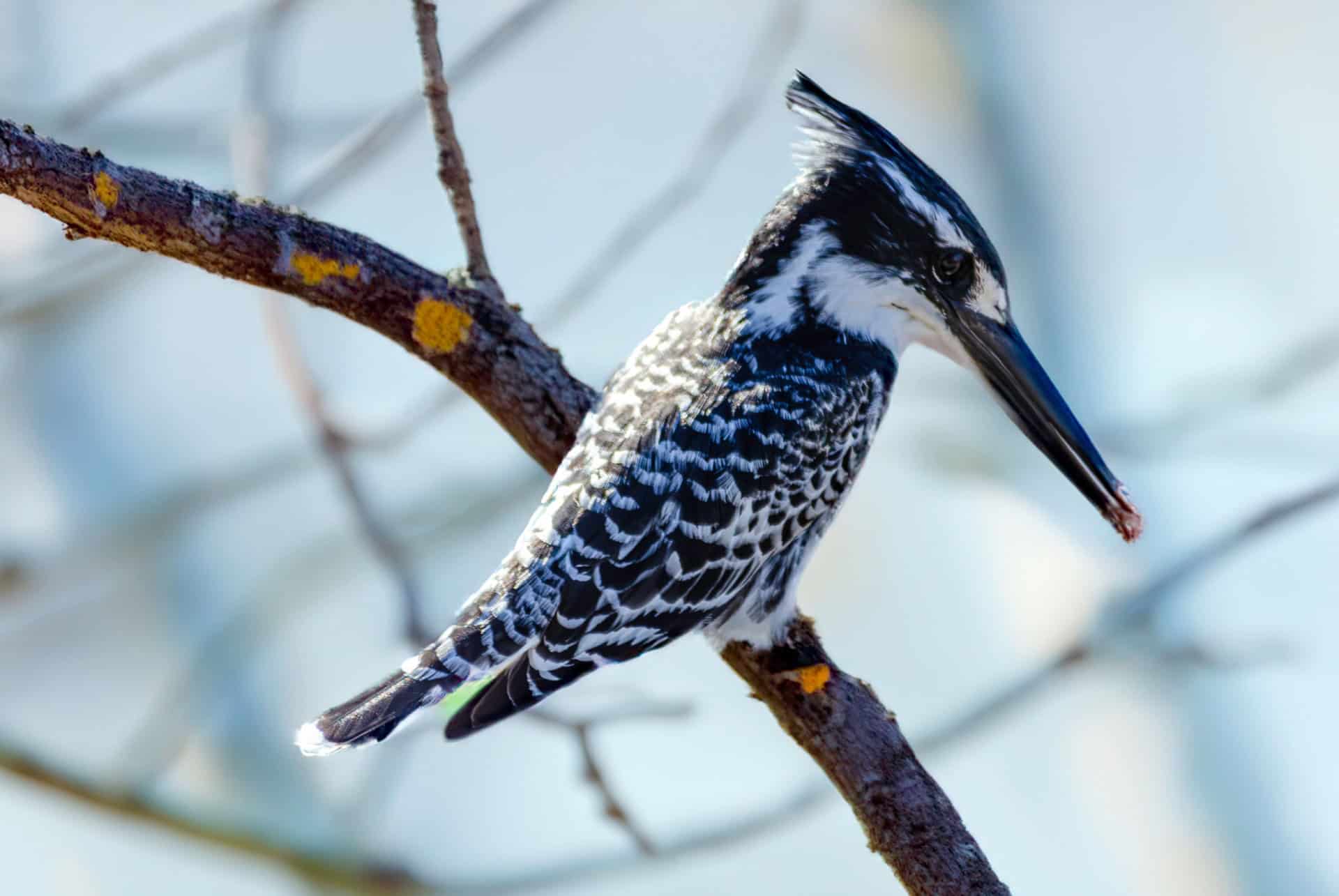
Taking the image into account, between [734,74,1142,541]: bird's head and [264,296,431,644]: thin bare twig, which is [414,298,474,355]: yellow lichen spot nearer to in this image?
[734,74,1142,541]: bird's head

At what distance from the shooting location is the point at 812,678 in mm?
2238

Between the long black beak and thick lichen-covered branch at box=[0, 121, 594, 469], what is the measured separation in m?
0.67

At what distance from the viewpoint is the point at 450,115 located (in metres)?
2.22

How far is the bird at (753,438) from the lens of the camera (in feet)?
7.21

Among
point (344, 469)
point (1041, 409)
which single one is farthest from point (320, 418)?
point (1041, 409)

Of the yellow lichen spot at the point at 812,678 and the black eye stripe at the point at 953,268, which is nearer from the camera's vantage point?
the yellow lichen spot at the point at 812,678

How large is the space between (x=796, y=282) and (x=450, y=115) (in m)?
0.65

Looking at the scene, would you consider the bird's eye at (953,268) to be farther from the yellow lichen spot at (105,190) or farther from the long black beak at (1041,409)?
the yellow lichen spot at (105,190)

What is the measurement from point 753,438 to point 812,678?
390 mm

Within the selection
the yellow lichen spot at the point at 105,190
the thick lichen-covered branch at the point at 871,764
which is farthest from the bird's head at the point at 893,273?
the yellow lichen spot at the point at 105,190

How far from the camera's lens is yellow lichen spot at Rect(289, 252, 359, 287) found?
2.01 metres

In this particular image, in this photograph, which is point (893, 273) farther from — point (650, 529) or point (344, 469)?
point (344, 469)

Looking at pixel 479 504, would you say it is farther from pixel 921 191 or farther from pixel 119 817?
pixel 921 191

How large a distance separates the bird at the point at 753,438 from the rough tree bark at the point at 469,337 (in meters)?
0.10
